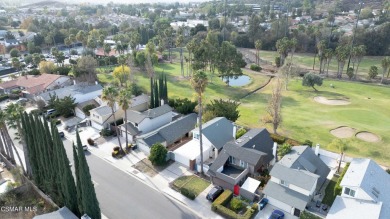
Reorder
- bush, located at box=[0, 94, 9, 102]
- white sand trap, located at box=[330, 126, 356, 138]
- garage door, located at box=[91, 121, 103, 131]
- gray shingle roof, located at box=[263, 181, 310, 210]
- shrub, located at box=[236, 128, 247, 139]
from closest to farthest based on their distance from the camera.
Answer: gray shingle roof, located at box=[263, 181, 310, 210]
shrub, located at box=[236, 128, 247, 139]
white sand trap, located at box=[330, 126, 356, 138]
garage door, located at box=[91, 121, 103, 131]
bush, located at box=[0, 94, 9, 102]

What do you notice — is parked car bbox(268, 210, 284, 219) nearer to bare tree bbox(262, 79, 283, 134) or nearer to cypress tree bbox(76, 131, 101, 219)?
cypress tree bbox(76, 131, 101, 219)

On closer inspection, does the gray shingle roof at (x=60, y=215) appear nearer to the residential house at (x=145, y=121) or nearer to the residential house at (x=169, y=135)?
the residential house at (x=169, y=135)

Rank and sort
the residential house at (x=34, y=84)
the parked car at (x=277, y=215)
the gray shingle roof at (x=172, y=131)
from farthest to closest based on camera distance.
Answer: the residential house at (x=34, y=84), the gray shingle roof at (x=172, y=131), the parked car at (x=277, y=215)

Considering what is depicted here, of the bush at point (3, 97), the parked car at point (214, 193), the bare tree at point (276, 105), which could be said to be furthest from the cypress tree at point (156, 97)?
the bush at point (3, 97)

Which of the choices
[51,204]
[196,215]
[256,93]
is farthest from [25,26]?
[196,215]

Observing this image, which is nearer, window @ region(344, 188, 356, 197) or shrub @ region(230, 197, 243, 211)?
window @ region(344, 188, 356, 197)

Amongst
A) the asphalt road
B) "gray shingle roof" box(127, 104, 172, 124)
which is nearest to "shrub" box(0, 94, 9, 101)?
"gray shingle roof" box(127, 104, 172, 124)
